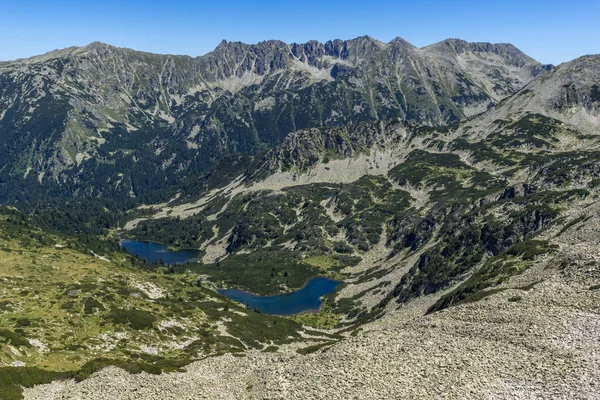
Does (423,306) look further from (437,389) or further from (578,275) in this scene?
(437,389)

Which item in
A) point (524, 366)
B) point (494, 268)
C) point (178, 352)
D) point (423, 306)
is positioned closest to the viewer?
point (524, 366)

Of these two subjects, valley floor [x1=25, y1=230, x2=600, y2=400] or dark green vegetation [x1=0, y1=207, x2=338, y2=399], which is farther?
dark green vegetation [x1=0, y1=207, x2=338, y2=399]

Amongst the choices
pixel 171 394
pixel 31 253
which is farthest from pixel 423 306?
pixel 31 253

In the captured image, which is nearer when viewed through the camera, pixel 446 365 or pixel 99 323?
pixel 446 365

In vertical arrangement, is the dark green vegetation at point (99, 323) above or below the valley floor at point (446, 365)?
below

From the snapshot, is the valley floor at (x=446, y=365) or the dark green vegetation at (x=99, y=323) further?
the dark green vegetation at (x=99, y=323)

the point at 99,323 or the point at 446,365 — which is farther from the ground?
the point at 446,365

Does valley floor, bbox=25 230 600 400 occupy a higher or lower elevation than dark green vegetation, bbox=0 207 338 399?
higher

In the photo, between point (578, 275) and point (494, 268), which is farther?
point (494, 268)
